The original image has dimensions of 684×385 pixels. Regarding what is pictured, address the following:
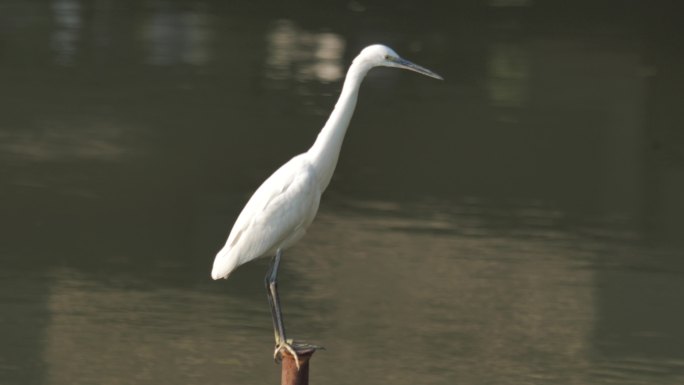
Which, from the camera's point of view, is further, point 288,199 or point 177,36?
point 177,36

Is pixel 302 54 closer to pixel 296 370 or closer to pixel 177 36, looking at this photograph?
pixel 177 36

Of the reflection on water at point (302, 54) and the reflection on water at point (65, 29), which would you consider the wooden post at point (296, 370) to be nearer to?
the reflection on water at point (302, 54)

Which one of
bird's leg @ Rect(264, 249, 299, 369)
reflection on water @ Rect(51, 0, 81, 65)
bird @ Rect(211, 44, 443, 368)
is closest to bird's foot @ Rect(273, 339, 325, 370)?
bird's leg @ Rect(264, 249, 299, 369)

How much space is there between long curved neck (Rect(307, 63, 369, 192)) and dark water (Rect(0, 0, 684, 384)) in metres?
1.84

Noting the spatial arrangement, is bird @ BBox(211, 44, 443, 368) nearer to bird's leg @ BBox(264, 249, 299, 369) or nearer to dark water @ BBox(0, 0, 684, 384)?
bird's leg @ BBox(264, 249, 299, 369)

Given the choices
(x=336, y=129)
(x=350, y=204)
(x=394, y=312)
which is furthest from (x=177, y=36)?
(x=336, y=129)

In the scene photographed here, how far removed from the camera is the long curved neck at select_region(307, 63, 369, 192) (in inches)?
223

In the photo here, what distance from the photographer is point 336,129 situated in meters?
5.70

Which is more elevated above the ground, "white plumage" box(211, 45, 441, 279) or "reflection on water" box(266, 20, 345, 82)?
"white plumage" box(211, 45, 441, 279)

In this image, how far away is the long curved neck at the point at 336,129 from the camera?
5.66 m

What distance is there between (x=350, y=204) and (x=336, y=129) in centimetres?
434

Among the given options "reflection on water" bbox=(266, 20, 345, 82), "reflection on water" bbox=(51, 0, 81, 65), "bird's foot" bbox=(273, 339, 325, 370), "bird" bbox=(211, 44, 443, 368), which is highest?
"bird" bbox=(211, 44, 443, 368)

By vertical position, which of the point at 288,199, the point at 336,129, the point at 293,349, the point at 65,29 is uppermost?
the point at 336,129

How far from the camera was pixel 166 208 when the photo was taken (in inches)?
383
